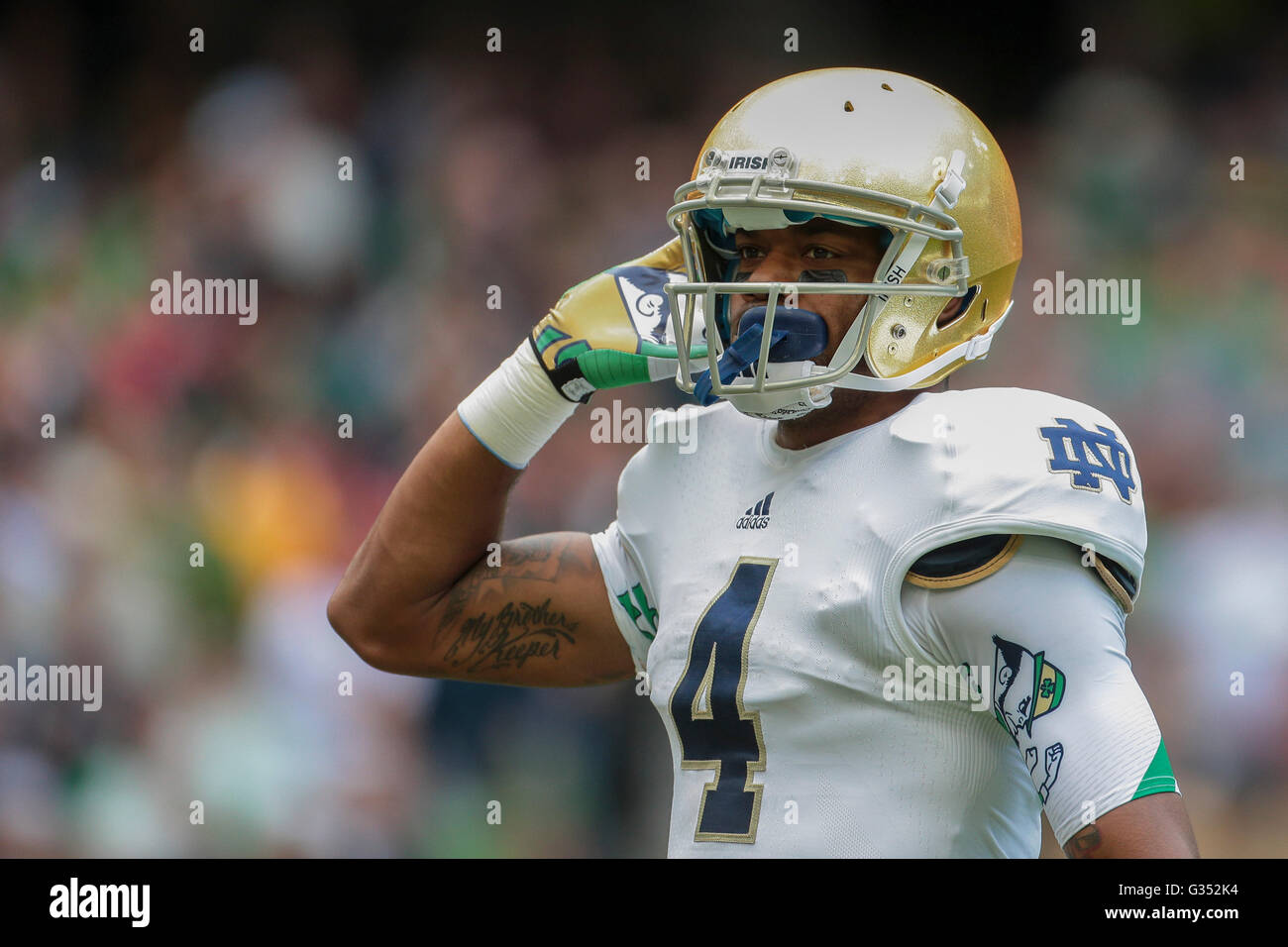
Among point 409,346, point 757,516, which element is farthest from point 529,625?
point 409,346

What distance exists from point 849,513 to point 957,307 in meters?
0.35

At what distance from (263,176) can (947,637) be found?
143 inches

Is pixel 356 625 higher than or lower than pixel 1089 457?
lower

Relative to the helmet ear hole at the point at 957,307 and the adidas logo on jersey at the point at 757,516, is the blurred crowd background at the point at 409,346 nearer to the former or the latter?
the helmet ear hole at the point at 957,307

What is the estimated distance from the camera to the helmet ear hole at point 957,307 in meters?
1.89

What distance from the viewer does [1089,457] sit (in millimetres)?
1636

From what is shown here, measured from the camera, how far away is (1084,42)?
4.43 metres

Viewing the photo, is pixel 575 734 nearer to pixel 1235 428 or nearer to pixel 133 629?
pixel 133 629

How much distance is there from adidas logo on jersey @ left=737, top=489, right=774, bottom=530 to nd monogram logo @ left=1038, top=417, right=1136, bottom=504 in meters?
0.33

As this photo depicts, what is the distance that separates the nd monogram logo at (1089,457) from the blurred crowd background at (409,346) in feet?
7.39

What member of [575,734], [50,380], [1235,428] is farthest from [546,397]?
[50,380]
